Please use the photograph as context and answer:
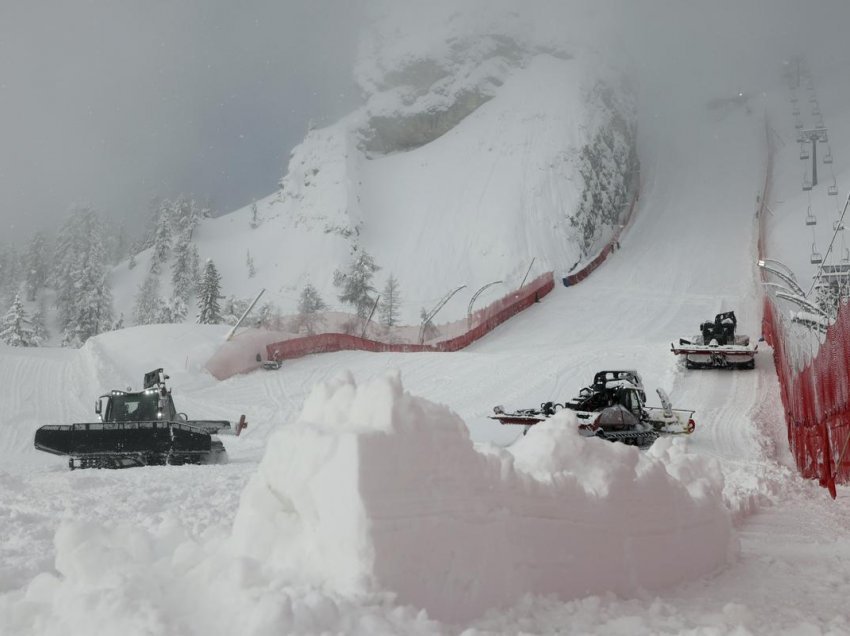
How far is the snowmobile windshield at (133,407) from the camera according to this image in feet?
49.9

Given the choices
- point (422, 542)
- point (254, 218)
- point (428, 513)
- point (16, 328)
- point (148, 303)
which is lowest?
point (422, 542)

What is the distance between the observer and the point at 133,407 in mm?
15297

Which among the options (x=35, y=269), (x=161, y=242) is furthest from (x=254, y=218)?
(x=35, y=269)

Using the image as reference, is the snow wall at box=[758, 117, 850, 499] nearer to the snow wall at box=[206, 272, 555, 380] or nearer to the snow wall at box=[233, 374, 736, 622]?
the snow wall at box=[233, 374, 736, 622]

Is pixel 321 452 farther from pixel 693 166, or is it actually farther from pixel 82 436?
pixel 693 166

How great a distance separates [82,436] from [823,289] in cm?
2240

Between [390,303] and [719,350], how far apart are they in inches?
1218

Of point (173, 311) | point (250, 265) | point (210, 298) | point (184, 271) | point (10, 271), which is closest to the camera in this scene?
point (210, 298)

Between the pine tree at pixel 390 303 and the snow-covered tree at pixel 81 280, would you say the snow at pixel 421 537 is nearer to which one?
the pine tree at pixel 390 303

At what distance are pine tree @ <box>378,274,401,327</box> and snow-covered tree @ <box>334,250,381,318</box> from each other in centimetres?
221

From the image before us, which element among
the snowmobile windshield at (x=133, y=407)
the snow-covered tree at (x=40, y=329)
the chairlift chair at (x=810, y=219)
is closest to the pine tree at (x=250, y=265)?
the snow-covered tree at (x=40, y=329)

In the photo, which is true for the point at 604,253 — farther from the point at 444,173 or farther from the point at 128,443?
the point at 128,443

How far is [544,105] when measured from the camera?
229 feet

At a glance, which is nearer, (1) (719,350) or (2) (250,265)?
(1) (719,350)
